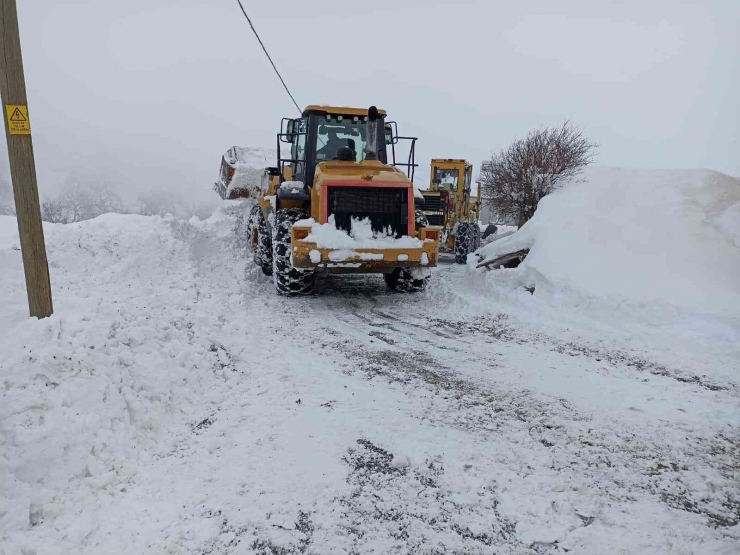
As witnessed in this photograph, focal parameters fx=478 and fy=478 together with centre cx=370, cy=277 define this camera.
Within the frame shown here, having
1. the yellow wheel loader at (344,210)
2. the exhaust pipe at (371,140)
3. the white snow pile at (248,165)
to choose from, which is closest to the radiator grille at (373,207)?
the yellow wheel loader at (344,210)

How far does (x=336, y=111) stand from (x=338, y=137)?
0.45 meters

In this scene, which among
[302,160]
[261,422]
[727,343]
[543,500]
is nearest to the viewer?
[543,500]

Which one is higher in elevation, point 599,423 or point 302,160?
point 302,160

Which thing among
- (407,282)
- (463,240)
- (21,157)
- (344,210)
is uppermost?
(21,157)

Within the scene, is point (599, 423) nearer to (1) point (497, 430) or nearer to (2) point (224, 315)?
(1) point (497, 430)

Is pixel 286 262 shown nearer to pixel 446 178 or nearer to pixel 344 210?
pixel 344 210

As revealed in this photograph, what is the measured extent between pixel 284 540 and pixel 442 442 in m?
1.30

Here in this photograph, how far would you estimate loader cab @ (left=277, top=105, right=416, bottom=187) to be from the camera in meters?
8.41

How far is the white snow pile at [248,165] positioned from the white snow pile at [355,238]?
17.9 ft

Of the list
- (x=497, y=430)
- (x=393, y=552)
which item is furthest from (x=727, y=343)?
(x=393, y=552)

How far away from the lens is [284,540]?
237cm

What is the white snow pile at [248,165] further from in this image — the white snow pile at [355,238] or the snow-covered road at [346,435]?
the snow-covered road at [346,435]

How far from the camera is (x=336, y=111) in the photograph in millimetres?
8586

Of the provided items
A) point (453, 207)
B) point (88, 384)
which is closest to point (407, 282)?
point (88, 384)
